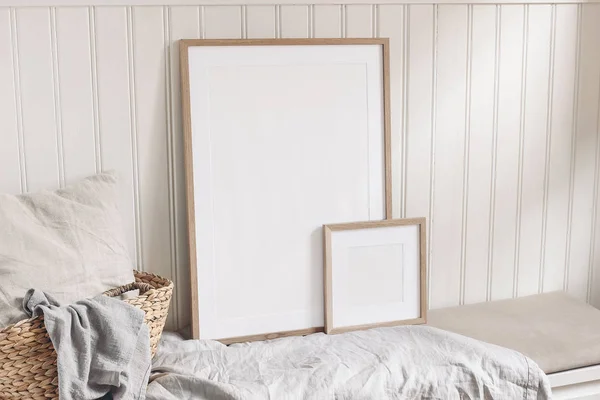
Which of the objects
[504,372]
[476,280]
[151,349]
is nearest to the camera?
[151,349]

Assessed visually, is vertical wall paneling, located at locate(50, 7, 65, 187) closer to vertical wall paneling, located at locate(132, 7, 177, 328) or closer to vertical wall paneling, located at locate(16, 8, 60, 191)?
vertical wall paneling, located at locate(16, 8, 60, 191)

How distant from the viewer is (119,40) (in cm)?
203

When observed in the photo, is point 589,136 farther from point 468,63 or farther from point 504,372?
point 504,372

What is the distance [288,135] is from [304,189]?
0.53ft

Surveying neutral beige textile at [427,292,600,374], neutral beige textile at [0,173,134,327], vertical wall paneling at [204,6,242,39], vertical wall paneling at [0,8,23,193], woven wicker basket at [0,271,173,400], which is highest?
vertical wall paneling at [204,6,242,39]

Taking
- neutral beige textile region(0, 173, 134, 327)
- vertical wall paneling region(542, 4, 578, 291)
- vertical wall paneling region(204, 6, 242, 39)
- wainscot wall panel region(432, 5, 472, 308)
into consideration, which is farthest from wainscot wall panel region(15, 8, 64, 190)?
vertical wall paneling region(542, 4, 578, 291)

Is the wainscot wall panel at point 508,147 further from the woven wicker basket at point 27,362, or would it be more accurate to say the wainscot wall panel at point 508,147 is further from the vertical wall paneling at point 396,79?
the woven wicker basket at point 27,362

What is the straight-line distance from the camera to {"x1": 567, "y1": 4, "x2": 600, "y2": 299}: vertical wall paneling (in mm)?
2496

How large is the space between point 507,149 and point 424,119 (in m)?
0.32

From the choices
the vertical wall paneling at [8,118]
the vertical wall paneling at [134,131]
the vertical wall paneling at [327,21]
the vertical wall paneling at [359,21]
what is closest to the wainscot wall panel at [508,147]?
the vertical wall paneling at [359,21]

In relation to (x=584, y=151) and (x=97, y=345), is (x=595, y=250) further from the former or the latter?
(x=97, y=345)

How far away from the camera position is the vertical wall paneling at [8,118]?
1939 mm

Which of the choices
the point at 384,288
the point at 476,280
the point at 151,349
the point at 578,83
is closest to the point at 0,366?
the point at 151,349

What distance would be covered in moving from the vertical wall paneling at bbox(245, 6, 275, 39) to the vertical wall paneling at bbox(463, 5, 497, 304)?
0.65 metres
